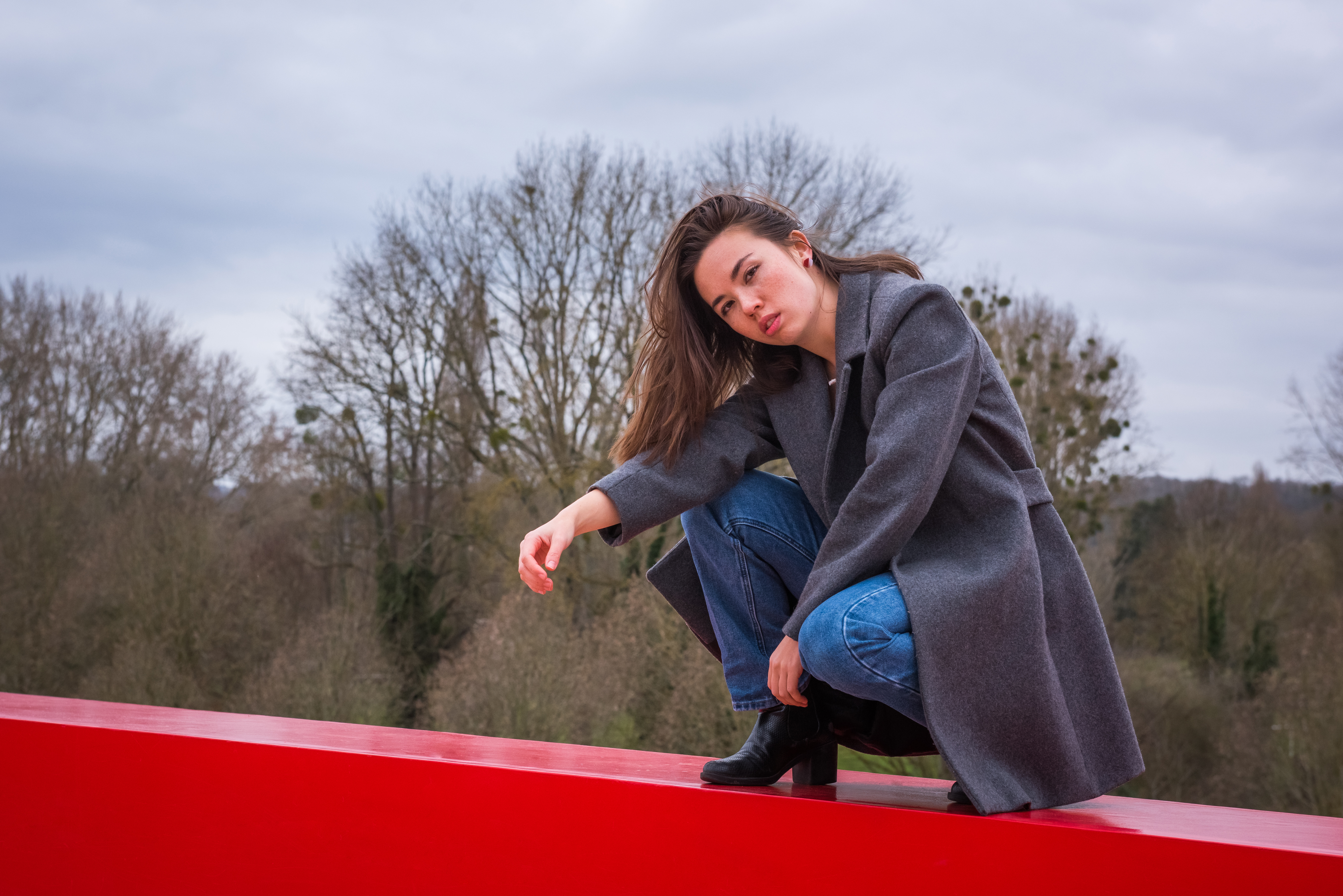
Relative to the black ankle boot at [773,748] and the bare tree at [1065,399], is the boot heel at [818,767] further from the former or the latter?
the bare tree at [1065,399]

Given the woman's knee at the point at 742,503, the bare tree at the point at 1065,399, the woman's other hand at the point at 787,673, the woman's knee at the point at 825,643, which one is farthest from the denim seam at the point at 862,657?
the bare tree at the point at 1065,399

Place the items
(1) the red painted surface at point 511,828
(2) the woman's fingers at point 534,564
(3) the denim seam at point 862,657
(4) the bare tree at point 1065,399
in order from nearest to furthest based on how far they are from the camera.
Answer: (1) the red painted surface at point 511,828 → (3) the denim seam at point 862,657 → (2) the woman's fingers at point 534,564 → (4) the bare tree at point 1065,399

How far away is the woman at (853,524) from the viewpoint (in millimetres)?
1487

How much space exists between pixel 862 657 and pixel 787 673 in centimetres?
18

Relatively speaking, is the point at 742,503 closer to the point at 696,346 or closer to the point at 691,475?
the point at 691,475

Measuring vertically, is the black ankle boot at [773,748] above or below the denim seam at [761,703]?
below

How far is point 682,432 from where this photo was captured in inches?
74.2

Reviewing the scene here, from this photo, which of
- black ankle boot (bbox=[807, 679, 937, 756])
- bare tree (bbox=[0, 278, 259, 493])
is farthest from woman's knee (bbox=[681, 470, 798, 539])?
bare tree (bbox=[0, 278, 259, 493])

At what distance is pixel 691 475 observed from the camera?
1.86m

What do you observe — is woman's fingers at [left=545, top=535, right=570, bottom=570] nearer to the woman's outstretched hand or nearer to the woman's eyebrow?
the woman's outstretched hand

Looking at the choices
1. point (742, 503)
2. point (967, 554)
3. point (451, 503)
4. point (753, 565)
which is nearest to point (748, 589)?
→ point (753, 565)

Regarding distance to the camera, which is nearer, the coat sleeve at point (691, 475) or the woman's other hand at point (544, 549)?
the woman's other hand at point (544, 549)

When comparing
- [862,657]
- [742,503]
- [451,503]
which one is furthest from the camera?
[451,503]

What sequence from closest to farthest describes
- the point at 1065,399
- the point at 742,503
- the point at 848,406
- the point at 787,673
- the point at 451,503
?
1. the point at 787,673
2. the point at 848,406
3. the point at 742,503
4. the point at 1065,399
5. the point at 451,503
